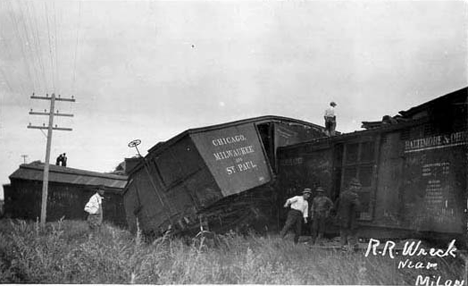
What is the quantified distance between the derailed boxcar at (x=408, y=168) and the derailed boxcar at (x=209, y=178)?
1.75 m

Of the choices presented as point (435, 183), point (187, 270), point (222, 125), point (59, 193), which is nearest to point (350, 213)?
point (435, 183)

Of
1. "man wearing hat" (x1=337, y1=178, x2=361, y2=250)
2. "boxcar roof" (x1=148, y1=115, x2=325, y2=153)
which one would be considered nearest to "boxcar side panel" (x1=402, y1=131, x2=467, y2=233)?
"man wearing hat" (x1=337, y1=178, x2=361, y2=250)

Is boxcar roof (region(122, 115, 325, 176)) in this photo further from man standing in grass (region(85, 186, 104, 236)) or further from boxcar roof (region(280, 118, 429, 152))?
boxcar roof (region(280, 118, 429, 152))

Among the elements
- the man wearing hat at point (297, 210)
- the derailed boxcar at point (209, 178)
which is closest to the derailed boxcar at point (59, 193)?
the derailed boxcar at point (209, 178)

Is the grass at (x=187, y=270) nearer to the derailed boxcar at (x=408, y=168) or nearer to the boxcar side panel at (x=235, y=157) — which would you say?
the derailed boxcar at (x=408, y=168)

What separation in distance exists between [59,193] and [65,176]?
37.3 inches

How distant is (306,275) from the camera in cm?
657

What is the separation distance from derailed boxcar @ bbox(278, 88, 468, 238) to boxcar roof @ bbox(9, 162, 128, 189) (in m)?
14.7

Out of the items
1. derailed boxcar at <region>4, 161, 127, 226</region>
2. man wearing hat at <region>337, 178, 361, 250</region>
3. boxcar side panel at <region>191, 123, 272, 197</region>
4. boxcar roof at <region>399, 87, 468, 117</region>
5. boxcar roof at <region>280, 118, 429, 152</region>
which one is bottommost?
derailed boxcar at <region>4, 161, 127, 226</region>

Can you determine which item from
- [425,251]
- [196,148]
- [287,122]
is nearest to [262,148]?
[287,122]

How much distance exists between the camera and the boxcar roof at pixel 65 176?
2258cm

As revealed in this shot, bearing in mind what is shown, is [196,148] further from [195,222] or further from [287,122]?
[287,122]

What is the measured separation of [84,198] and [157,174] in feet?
39.7

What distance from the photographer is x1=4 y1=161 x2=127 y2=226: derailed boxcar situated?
71.3 feet
